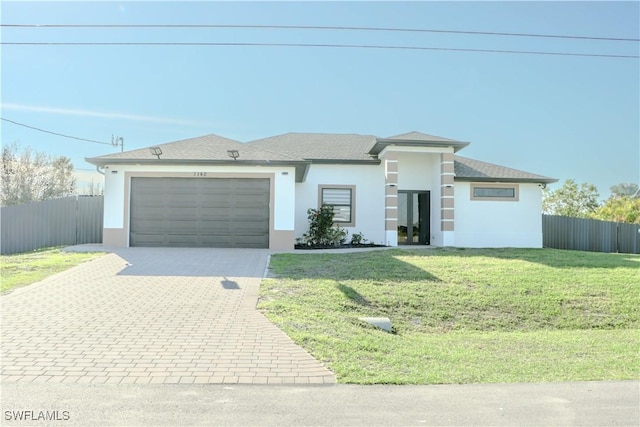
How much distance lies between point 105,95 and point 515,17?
17.2 meters

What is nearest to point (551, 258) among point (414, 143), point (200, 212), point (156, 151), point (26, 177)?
point (414, 143)

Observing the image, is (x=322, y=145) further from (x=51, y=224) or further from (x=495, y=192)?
(x=51, y=224)

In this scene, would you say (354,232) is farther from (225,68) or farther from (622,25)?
(622,25)

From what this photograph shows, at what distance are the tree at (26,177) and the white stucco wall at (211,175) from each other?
70.0 feet

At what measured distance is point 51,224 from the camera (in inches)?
705

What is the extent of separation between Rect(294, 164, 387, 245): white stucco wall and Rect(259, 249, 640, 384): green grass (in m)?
4.62

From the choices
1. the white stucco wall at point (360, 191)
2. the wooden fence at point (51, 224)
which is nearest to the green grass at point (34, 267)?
the wooden fence at point (51, 224)

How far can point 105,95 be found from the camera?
19953mm

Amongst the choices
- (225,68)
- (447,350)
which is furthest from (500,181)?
(447,350)

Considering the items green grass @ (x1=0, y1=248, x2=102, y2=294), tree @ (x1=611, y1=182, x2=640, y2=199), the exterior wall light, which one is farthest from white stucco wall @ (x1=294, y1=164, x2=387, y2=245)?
tree @ (x1=611, y1=182, x2=640, y2=199)

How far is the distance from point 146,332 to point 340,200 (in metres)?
13.0

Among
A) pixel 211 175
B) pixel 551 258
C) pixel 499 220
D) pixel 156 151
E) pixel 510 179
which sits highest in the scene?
pixel 156 151

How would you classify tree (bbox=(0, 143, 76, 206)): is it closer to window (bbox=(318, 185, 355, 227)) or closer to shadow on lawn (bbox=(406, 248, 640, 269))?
window (bbox=(318, 185, 355, 227))

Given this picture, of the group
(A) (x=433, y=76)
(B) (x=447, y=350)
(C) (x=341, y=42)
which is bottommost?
(B) (x=447, y=350)
